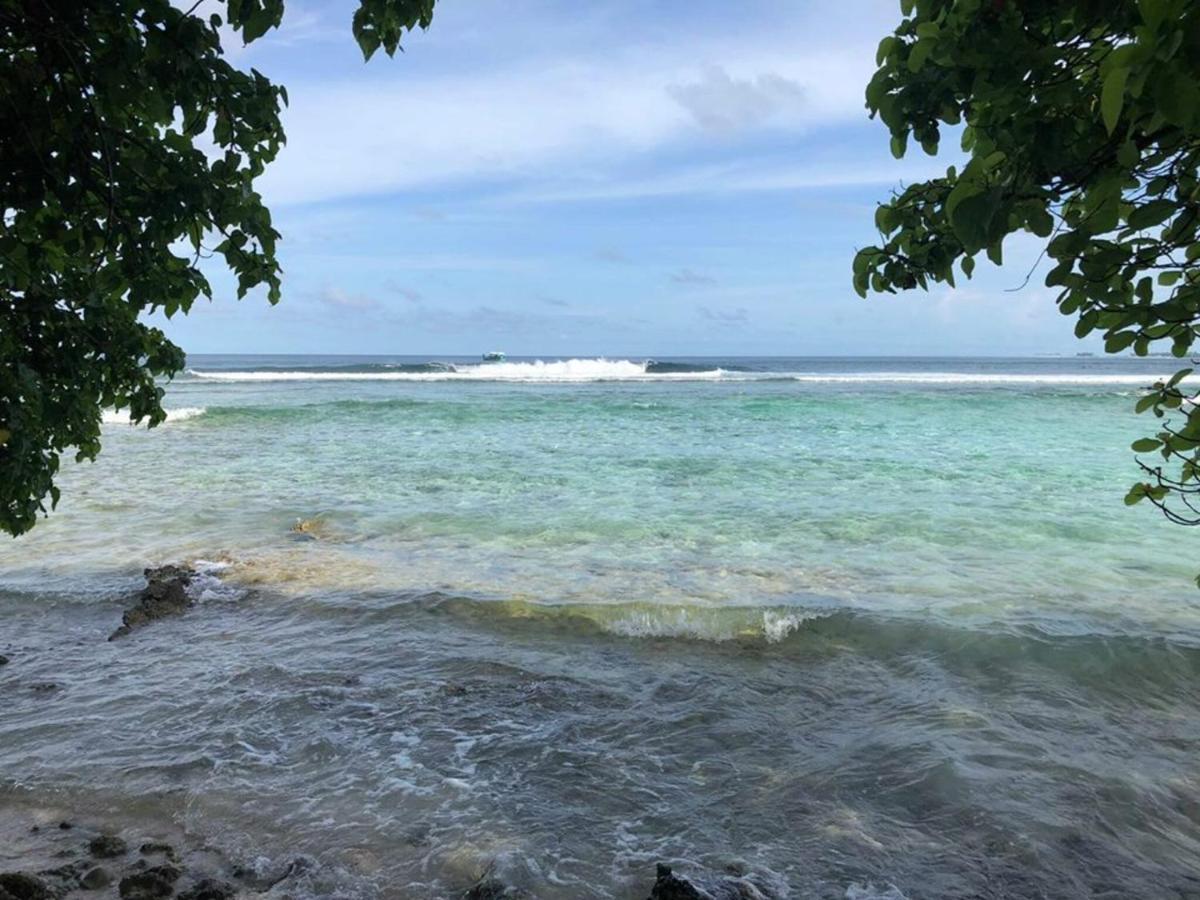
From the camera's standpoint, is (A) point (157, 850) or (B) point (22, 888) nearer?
(B) point (22, 888)

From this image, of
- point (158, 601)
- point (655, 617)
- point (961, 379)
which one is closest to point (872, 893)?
point (655, 617)

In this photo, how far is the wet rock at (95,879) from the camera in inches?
143

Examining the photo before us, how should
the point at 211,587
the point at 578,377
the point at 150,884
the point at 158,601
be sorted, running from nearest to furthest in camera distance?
the point at 150,884 → the point at 158,601 → the point at 211,587 → the point at 578,377

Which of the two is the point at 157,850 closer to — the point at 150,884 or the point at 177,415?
the point at 150,884

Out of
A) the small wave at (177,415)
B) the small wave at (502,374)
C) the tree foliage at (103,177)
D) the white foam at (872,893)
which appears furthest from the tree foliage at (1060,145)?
the small wave at (502,374)

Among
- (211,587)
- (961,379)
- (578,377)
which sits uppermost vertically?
(961,379)

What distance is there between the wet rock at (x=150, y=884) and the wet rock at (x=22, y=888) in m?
0.29

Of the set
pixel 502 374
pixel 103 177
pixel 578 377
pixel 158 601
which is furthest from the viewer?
pixel 502 374

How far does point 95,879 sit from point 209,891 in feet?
1.90

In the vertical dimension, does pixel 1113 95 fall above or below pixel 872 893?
above

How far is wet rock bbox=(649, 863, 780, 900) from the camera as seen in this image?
11.5 ft

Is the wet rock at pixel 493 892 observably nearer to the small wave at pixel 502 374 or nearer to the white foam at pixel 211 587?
the white foam at pixel 211 587

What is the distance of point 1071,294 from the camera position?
7.40 ft

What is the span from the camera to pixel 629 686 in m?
6.09
